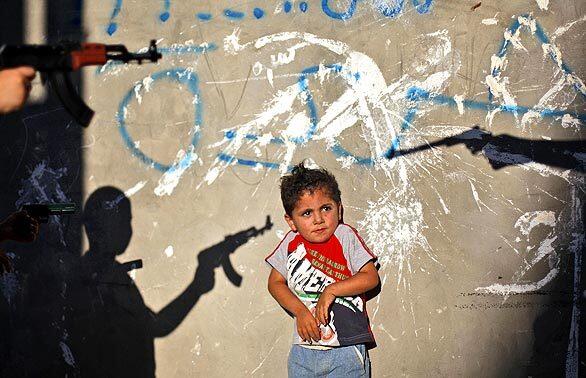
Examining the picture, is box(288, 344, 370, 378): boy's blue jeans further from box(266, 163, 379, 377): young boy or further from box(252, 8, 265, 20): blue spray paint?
box(252, 8, 265, 20): blue spray paint

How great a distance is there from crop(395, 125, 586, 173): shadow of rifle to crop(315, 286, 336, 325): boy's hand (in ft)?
3.07

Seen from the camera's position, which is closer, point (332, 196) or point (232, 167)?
point (332, 196)

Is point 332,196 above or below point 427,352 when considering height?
above

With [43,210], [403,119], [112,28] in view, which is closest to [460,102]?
[403,119]

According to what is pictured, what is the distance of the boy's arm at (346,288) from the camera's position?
9.42 feet

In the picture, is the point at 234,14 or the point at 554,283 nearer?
the point at 554,283

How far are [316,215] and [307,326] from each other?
47cm

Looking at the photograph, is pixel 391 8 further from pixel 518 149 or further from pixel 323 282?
pixel 323 282

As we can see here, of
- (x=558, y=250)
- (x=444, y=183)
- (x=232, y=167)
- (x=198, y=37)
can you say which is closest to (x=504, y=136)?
(x=444, y=183)

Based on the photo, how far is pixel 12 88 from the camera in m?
2.26

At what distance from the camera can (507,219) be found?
3.29 m

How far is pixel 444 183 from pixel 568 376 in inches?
43.7

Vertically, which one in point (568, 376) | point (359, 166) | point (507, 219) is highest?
point (359, 166)

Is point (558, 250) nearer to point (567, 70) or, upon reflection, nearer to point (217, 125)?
point (567, 70)
